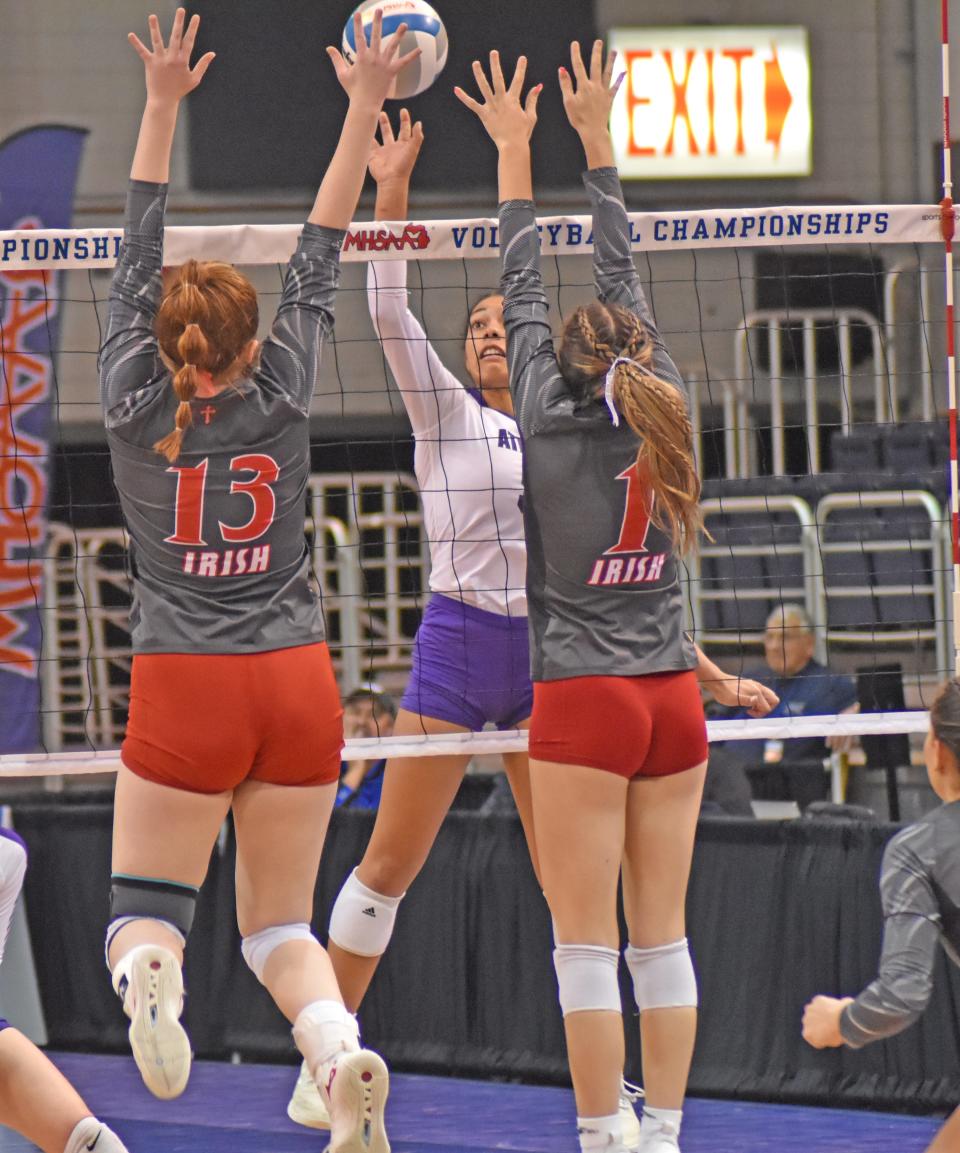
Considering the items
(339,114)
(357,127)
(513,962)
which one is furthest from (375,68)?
(339,114)

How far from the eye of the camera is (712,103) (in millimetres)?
12320

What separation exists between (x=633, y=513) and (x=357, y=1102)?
1.31 meters

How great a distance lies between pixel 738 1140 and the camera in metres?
4.94

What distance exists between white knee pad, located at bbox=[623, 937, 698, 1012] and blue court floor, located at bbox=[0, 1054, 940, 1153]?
4.57ft

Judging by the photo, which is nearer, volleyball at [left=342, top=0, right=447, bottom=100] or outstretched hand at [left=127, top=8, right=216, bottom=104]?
outstretched hand at [left=127, top=8, right=216, bottom=104]

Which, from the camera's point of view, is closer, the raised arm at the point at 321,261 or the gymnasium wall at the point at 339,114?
the raised arm at the point at 321,261

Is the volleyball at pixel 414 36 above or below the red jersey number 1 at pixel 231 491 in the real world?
above

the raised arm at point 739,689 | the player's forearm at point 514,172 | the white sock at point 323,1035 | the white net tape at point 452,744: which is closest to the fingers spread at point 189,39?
the player's forearm at point 514,172

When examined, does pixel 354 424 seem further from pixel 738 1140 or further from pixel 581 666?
pixel 581 666

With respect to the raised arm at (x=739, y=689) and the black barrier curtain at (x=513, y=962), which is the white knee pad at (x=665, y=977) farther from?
the black barrier curtain at (x=513, y=962)

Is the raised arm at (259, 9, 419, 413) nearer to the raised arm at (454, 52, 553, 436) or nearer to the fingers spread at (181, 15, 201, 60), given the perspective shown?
the raised arm at (454, 52, 553, 436)

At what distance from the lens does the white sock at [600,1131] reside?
353 centimetres

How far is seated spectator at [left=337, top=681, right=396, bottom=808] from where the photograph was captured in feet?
22.9

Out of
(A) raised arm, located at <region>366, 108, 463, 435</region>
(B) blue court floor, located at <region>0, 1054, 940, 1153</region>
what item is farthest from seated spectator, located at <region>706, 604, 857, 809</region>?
(A) raised arm, located at <region>366, 108, 463, 435</region>
